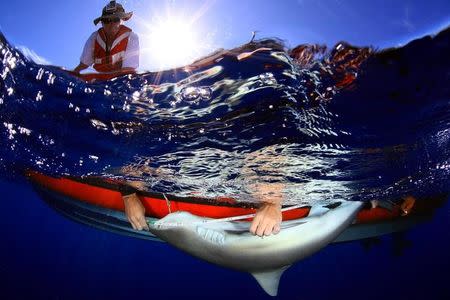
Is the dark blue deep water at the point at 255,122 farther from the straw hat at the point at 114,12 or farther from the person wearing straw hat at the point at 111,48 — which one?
the straw hat at the point at 114,12

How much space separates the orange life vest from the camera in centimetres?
383

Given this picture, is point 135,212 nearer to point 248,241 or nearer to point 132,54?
point 248,241

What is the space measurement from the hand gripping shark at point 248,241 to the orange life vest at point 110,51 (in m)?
2.43

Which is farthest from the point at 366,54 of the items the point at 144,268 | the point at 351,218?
the point at 144,268

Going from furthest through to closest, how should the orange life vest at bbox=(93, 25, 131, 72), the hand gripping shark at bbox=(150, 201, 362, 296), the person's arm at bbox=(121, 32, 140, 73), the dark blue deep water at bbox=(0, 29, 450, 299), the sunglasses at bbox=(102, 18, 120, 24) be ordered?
1. the hand gripping shark at bbox=(150, 201, 362, 296)
2. the orange life vest at bbox=(93, 25, 131, 72)
3. the person's arm at bbox=(121, 32, 140, 73)
4. the sunglasses at bbox=(102, 18, 120, 24)
5. the dark blue deep water at bbox=(0, 29, 450, 299)

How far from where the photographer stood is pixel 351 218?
18.6ft

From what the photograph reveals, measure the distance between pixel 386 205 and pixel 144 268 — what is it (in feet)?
375

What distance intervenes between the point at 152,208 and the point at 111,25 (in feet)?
14.0

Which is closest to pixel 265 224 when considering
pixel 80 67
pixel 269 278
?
pixel 269 278

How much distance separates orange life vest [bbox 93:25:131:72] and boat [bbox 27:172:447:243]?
3205 millimetres

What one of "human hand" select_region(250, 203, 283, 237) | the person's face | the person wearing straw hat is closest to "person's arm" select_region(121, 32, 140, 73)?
the person wearing straw hat

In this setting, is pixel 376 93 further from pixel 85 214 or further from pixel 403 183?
pixel 85 214

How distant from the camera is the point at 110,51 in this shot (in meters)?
3.98

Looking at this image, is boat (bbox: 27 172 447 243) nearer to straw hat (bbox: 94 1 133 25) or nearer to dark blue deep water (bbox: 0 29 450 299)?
dark blue deep water (bbox: 0 29 450 299)
